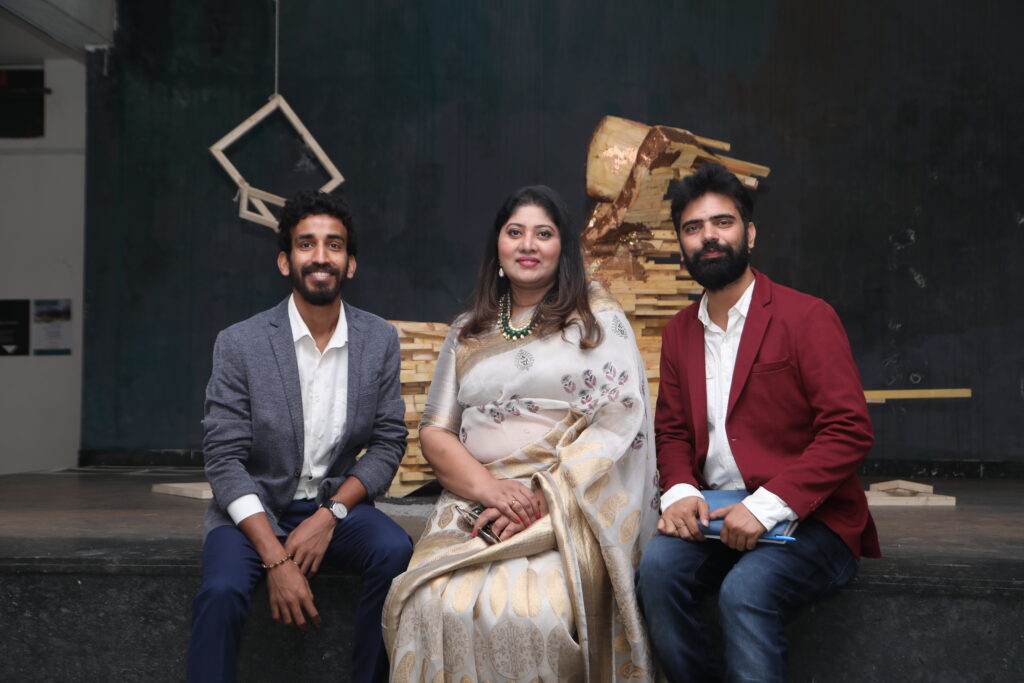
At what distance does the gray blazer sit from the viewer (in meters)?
2.28

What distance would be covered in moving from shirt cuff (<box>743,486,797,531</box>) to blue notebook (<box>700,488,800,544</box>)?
0.02m

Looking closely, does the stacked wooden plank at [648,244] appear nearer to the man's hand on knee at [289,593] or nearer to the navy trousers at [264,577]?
the navy trousers at [264,577]

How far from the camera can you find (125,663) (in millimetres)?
2504

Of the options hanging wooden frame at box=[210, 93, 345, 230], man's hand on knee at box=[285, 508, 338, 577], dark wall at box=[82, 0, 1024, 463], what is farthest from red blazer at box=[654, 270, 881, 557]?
hanging wooden frame at box=[210, 93, 345, 230]

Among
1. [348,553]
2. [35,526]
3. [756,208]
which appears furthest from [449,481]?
[756,208]

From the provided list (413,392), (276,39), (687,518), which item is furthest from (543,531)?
(276,39)

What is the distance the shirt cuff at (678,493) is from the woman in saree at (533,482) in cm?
8

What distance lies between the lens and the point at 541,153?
5520mm

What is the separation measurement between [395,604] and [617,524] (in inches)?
22.2

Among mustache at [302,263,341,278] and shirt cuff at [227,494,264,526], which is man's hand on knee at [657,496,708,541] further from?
mustache at [302,263,341,278]

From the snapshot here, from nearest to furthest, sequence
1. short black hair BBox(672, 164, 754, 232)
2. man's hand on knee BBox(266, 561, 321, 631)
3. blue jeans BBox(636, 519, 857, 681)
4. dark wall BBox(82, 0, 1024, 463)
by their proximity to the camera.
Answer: blue jeans BBox(636, 519, 857, 681) < man's hand on knee BBox(266, 561, 321, 631) < short black hair BBox(672, 164, 754, 232) < dark wall BBox(82, 0, 1024, 463)

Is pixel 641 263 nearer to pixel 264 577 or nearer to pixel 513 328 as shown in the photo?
pixel 513 328

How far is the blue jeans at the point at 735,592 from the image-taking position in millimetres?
1897

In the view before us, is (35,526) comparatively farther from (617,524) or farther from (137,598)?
(617,524)
